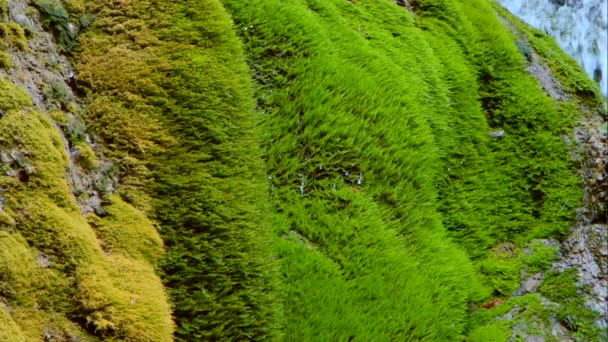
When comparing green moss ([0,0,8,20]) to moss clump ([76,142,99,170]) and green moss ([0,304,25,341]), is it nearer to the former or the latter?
moss clump ([76,142,99,170])

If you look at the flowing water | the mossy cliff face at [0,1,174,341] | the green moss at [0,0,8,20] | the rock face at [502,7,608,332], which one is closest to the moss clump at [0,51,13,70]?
the mossy cliff face at [0,1,174,341]

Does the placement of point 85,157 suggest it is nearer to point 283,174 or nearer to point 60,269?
point 60,269

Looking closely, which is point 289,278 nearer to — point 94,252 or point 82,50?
point 94,252

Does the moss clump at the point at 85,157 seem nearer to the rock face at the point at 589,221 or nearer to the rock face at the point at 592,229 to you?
the rock face at the point at 589,221

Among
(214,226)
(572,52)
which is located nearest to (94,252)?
(214,226)

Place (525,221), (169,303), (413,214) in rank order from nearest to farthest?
(169,303) → (413,214) → (525,221)

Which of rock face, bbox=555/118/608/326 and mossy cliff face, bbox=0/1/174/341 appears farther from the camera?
rock face, bbox=555/118/608/326

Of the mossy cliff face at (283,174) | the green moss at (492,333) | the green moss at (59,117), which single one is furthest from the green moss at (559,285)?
the green moss at (59,117)
